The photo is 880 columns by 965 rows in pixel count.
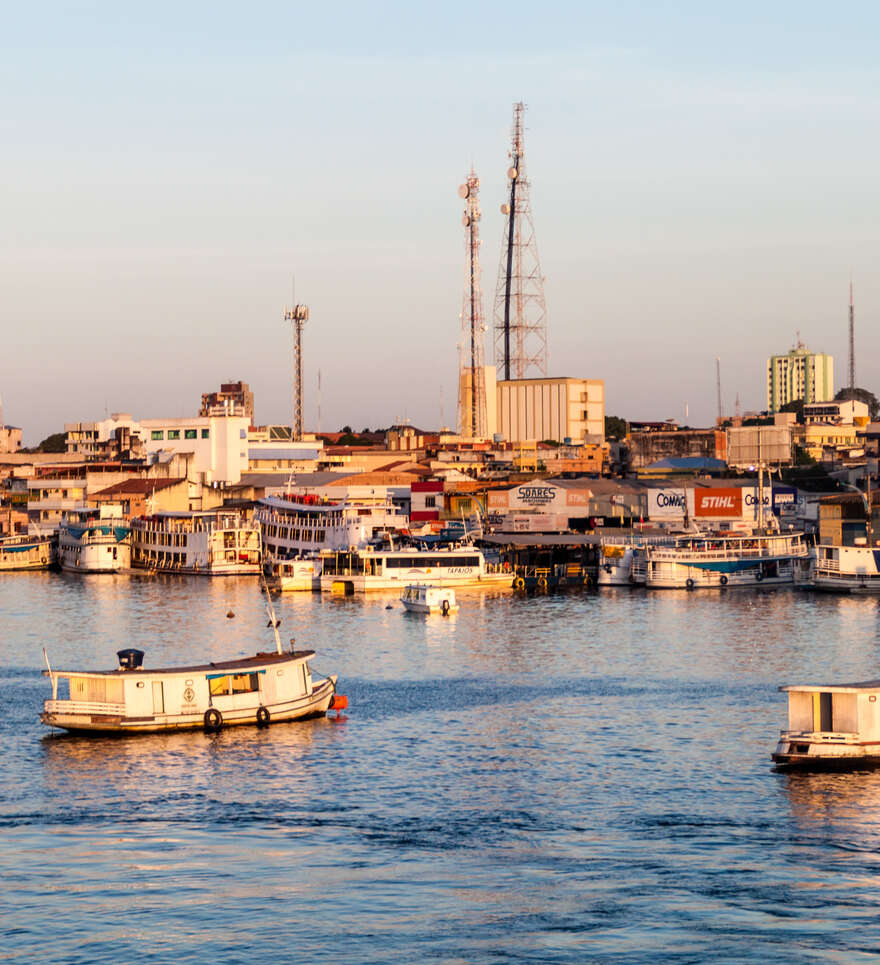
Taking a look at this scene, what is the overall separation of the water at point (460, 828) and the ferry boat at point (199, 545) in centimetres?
5833

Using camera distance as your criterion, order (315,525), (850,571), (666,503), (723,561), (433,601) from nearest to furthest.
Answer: (433,601), (850,571), (723,561), (315,525), (666,503)

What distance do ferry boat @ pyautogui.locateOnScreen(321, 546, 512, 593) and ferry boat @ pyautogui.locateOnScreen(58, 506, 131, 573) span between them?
3030 cm

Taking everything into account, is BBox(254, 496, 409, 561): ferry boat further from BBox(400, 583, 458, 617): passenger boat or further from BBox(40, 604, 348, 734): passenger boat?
BBox(40, 604, 348, 734): passenger boat

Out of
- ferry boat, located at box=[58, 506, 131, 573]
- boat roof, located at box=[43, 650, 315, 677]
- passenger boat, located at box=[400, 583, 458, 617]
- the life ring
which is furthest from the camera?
ferry boat, located at box=[58, 506, 131, 573]

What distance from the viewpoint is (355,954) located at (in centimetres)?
2911

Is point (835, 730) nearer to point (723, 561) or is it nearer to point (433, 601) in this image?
point (433, 601)

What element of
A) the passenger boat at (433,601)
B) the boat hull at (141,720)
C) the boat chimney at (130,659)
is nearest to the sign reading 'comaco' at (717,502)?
the passenger boat at (433,601)

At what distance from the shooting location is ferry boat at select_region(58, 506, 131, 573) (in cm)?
12888

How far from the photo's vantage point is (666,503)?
122938 millimetres

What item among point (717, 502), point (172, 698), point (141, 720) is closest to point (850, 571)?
point (717, 502)

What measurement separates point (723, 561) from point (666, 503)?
64.0ft

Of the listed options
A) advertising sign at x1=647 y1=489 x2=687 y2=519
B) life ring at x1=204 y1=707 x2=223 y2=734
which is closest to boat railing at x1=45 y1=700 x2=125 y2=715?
life ring at x1=204 y1=707 x2=223 y2=734

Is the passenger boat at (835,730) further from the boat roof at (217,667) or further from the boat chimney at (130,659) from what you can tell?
the boat chimney at (130,659)

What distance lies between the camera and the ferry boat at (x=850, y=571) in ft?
322
